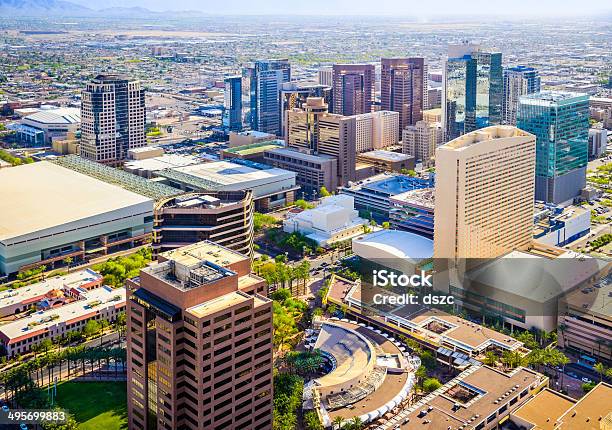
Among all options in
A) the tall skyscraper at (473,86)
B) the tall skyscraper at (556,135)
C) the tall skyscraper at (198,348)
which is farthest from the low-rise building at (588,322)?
the tall skyscraper at (473,86)

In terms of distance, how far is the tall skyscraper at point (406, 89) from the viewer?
52.2 meters

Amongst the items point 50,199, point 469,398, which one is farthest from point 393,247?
point 50,199

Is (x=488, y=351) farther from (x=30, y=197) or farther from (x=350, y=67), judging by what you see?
(x=350, y=67)

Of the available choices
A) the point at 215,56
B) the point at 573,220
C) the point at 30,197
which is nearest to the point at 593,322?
the point at 573,220

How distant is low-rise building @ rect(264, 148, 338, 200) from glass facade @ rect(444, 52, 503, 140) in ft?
31.3

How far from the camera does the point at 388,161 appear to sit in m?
43.4

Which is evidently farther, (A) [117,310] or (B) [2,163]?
(B) [2,163]

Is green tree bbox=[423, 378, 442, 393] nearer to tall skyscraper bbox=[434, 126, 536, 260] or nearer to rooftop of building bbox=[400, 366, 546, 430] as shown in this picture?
rooftop of building bbox=[400, 366, 546, 430]

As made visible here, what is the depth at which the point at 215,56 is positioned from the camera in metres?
118

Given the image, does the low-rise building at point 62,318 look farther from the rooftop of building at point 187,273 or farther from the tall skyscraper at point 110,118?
the tall skyscraper at point 110,118

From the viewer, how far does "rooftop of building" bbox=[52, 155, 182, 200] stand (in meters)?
35.2

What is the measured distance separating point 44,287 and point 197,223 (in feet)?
20.3

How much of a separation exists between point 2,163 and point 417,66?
91.8 ft

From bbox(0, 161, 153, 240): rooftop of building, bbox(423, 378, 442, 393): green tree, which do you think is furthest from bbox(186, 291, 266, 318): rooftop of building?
bbox(0, 161, 153, 240): rooftop of building
